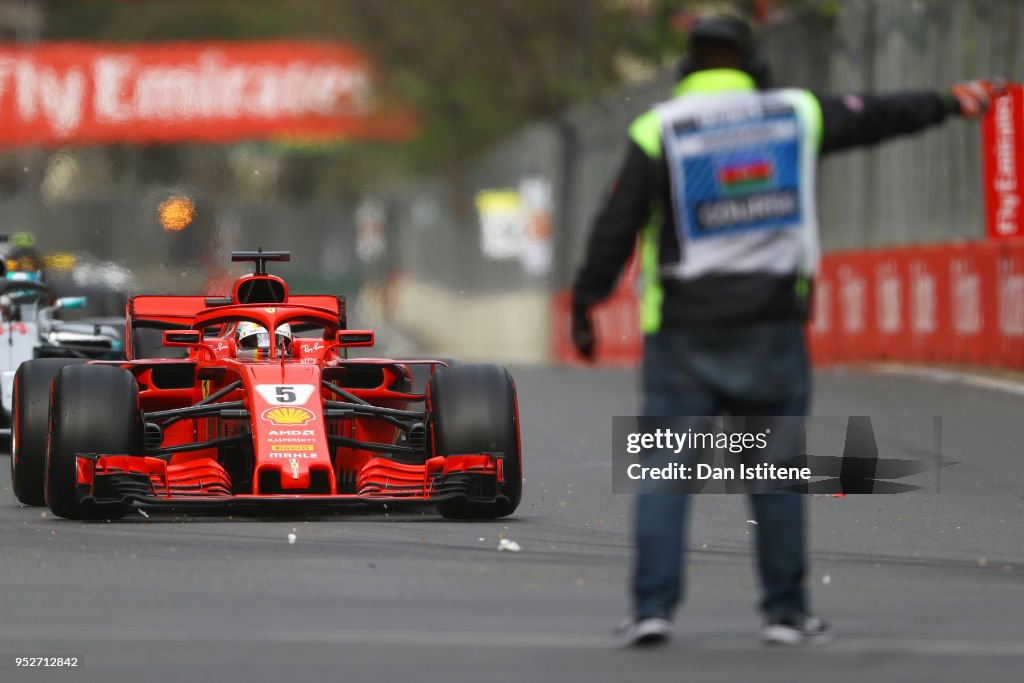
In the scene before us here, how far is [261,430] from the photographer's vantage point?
11.5 metres

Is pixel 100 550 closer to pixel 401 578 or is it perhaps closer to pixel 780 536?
pixel 401 578

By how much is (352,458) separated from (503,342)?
129 feet

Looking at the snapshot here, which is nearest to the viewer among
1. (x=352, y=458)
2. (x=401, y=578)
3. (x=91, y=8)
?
(x=401, y=578)

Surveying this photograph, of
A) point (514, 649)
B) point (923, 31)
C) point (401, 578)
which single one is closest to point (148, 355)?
point (401, 578)

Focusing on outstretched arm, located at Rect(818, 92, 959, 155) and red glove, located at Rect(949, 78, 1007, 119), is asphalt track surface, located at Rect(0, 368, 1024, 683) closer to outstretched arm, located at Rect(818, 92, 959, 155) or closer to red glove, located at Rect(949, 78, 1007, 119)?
outstretched arm, located at Rect(818, 92, 959, 155)

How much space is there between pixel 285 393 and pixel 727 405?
4471 mm

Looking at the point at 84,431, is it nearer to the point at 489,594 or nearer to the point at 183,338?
the point at 183,338

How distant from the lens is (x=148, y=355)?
1611 centimetres

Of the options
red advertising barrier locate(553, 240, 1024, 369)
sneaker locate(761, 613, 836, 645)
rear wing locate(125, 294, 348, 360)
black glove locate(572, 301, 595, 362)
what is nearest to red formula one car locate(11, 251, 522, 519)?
rear wing locate(125, 294, 348, 360)

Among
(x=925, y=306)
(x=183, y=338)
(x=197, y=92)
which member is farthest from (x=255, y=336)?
(x=197, y=92)

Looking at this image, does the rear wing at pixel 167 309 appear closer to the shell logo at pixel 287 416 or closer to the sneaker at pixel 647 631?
the shell logo at pixel 287 416

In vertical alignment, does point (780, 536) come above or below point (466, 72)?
below

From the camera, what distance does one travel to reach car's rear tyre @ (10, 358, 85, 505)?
12.4m

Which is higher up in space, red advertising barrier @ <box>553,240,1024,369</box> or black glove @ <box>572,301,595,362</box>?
black glove @ <box>572,301,595,362</box>
